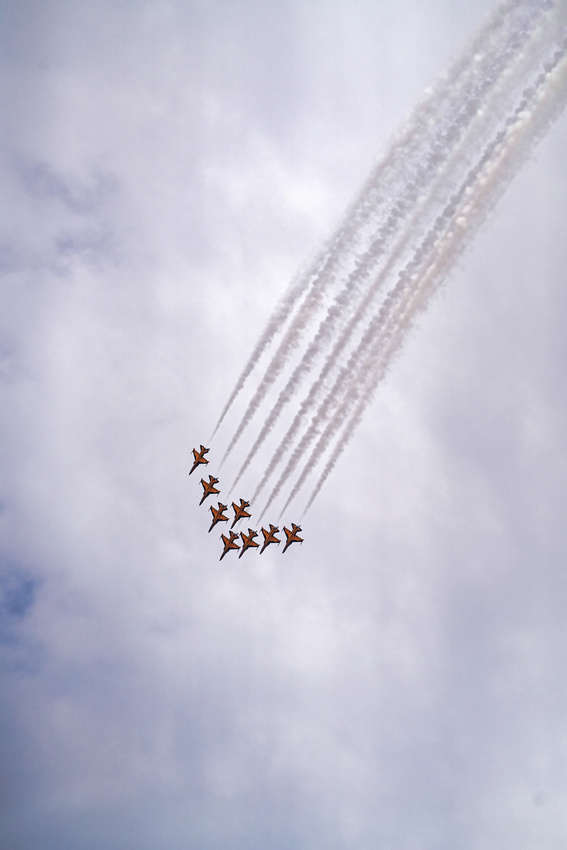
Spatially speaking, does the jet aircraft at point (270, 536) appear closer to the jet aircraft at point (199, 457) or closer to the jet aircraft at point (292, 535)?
the jet aircraft at point (292, 535)

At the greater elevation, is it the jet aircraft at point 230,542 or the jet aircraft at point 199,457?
the jet aircraft at point 199,457

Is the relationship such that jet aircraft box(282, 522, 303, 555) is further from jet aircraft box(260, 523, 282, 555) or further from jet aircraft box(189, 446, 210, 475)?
jet aircraft box(189, 446, 210, 475)

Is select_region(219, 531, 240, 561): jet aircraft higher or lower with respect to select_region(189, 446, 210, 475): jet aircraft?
lower

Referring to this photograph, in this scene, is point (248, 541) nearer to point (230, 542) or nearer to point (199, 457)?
point (230, 542)

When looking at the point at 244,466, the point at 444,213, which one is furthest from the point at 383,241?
the point at 244,466

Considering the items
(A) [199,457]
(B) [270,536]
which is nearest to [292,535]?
(B) [270,536]

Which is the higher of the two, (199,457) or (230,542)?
(199,457)

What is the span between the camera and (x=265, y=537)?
3584 cm

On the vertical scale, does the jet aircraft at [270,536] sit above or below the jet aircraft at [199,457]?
below

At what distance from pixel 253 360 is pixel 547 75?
15.7 m

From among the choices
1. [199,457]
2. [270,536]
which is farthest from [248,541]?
[199,457]

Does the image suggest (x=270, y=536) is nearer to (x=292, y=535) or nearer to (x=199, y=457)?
(x=292, y=535)

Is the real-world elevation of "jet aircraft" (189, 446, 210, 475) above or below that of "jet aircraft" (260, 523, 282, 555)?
above

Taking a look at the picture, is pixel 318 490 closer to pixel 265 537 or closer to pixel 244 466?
pixel 244 466
